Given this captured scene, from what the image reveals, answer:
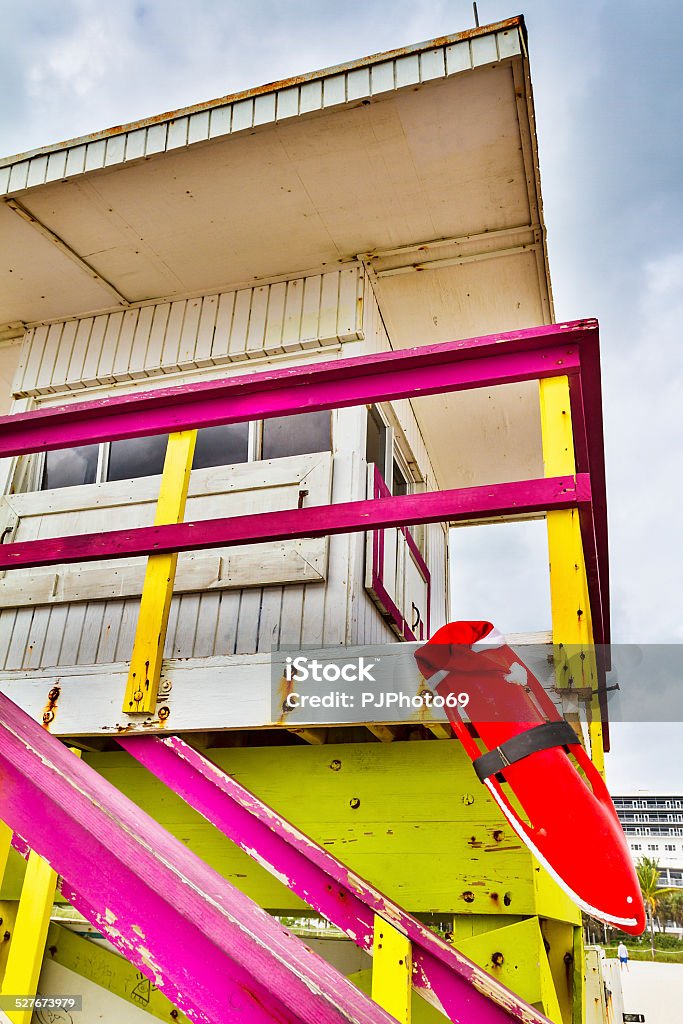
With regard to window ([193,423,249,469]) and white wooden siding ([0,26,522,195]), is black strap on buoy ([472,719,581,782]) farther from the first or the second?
white wooden siding ([0,26,522,195])

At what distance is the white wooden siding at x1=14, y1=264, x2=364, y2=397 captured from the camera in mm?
4629

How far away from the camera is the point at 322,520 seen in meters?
2.21

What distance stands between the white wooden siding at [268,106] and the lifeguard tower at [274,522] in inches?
0.6

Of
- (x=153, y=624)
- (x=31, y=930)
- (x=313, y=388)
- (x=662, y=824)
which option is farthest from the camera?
(x=662, y=824)

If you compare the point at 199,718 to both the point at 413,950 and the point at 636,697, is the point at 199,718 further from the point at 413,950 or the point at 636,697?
the point at 636,697

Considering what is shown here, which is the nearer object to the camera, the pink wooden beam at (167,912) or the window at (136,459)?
the pink wooden beam at (167,912)

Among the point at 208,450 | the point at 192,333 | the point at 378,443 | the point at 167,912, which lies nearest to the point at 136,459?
the point at 208,450

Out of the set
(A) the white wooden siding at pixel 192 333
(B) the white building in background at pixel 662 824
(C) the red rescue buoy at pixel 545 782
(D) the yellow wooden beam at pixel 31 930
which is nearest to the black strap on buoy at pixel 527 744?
(C) the red rescue buoy at pixel 545 782

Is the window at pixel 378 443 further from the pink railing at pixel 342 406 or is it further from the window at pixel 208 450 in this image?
the pink railing at pixel 342 406

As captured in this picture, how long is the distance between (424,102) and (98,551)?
278 centimetres

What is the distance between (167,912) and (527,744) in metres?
0.80

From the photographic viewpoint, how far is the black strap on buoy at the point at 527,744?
1537 mm

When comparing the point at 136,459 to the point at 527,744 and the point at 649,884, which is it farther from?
the point at 649,884

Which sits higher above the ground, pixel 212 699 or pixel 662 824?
pixel 662 824
